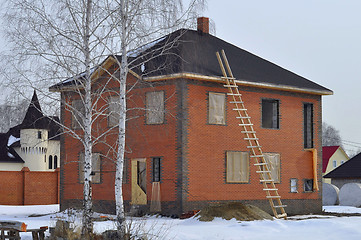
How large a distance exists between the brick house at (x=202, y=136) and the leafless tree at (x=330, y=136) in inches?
3964

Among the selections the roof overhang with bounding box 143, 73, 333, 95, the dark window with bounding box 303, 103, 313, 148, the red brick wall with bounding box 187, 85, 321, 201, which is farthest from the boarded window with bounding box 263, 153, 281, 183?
the roof overhang with bounding box 143, 73, 333, 95

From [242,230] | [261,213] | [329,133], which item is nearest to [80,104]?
[261,213]

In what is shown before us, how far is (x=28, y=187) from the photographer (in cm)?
4069

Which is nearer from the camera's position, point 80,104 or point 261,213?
point 261,213

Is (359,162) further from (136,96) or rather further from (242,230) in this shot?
(242,230)

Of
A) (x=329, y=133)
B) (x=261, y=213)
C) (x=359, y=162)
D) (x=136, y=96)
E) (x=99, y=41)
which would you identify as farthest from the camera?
(x=329, y=133)

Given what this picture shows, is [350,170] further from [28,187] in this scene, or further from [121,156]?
[121,156]

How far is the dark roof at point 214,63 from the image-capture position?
27.4 m

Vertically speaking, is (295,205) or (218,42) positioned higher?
(218,42)

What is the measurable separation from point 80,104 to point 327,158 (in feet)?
164

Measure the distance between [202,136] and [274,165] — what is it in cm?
488

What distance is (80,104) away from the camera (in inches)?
1216

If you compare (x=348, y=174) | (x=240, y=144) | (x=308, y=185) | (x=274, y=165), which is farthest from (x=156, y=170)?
(x=348, y=174)

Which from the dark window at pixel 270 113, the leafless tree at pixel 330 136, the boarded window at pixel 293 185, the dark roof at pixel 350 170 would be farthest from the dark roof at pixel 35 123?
the leafless tree at pixel 330 136
